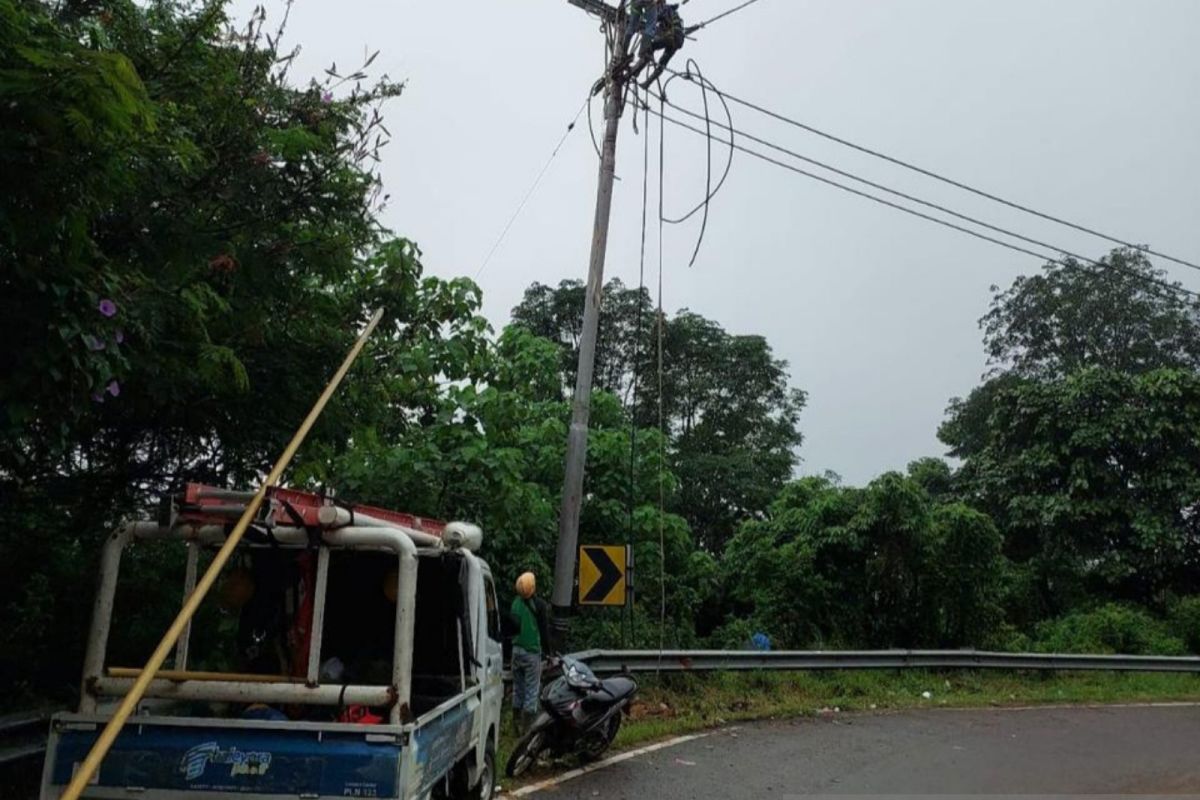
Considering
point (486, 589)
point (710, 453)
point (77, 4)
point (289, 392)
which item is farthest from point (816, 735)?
point (710, 453)

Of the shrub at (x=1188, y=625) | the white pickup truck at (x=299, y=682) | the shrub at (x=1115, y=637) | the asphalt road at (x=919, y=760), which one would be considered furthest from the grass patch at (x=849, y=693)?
the white pickup truck at (x=299, y=682)

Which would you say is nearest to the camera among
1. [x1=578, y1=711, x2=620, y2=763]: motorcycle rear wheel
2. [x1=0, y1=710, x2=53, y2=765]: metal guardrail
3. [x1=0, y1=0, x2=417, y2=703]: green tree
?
[x1=0, y1=0, x2=417, y2=703]: green tree

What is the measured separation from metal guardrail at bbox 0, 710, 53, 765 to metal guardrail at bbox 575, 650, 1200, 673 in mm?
5690

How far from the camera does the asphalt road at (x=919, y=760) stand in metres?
8.09

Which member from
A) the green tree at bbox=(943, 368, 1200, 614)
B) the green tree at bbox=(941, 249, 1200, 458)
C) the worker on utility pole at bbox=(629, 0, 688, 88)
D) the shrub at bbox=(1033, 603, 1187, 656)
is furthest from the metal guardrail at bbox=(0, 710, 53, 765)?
the green tree at bbox=(941, 249, 1200, 458)

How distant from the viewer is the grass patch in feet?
37.3

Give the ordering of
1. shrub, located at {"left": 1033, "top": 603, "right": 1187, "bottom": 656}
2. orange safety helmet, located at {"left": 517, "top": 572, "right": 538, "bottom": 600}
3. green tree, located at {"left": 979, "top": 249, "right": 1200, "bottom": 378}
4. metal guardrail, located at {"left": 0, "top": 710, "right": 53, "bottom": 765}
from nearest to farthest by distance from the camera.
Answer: metal guardrail, located at {"left": 0, "top": 710, "right": 53, "bottom": 765} < orange safety helmet, located at {"left": 517, "top": 572, "right": 538, "bottom": 600} < shrub, located at {"left": 1033, "top": 603, "right": 1187, "bottom": 656} < green tree, located at {"left": 979, "top": 249, "right": 1200, "bottom": 378}

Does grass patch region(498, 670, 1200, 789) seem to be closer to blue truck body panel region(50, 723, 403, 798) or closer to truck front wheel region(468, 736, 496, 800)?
truck front wheel region(468, 736, 496, 800)

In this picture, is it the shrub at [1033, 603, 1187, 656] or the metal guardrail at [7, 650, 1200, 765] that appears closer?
the metal guardrail at [7, 650, 1200, 765]

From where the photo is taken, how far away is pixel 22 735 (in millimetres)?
6141

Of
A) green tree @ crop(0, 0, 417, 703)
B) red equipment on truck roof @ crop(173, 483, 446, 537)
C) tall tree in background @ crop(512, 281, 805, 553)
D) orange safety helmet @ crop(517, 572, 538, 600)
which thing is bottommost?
orange safety helmet @ crop(517, 572, 538, 600)

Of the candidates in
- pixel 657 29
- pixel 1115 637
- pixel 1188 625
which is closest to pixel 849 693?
pixel 1115 637

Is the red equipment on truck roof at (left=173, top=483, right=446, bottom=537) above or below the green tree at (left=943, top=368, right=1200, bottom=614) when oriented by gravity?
below

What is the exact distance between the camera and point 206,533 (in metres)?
5.23
